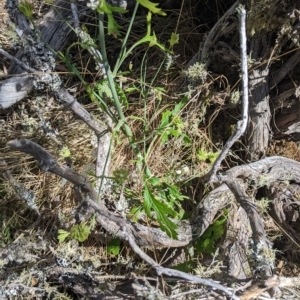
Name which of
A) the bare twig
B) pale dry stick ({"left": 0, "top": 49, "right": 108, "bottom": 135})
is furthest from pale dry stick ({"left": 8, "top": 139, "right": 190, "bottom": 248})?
the bare twig

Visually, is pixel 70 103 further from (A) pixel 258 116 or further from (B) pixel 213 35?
(A) pixel 258 116

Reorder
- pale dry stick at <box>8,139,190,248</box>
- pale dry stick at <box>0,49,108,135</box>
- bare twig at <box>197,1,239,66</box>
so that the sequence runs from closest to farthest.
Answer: pale dry stick at <box>8,139,190,248</box> → pale dry stick at <box>0,49,108,135</box> → bare twig at <box>197,1,239,66</box>

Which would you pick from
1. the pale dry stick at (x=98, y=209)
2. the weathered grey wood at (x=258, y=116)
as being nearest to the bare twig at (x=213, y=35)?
the weathered grey wood at (x=258, y=116)

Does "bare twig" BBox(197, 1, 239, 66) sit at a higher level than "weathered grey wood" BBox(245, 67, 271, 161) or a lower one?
higher

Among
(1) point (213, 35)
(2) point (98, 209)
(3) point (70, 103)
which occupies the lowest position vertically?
(2) point (98, 209)

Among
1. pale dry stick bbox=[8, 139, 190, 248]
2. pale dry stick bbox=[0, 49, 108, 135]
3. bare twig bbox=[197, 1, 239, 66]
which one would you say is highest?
bare twig bbox=[197, 1, 239, 66]

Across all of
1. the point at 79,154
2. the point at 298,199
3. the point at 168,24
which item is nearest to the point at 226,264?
the point at 298,199

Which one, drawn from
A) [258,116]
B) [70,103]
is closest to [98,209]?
[70,103]

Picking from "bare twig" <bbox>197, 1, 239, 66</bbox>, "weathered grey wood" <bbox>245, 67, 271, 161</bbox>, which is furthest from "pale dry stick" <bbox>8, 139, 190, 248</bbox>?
"bare twig" <bbox>197, 1, 239, 66</bbox>

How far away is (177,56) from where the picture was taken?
151cm

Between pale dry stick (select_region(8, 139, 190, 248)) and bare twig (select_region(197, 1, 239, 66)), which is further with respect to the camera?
bare twig (select_region(197, 1, 239, 66))

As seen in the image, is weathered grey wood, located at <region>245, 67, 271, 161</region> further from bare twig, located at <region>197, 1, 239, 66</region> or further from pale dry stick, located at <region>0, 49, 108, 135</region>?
pale dry stick, located at <region>0, 49, 108, 135</region>

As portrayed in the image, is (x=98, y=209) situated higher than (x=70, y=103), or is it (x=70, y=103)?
(x=70, y=103)

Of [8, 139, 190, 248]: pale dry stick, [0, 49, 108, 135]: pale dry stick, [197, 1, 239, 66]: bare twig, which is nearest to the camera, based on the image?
[8, 139, 190, 248]: pale dry stick
